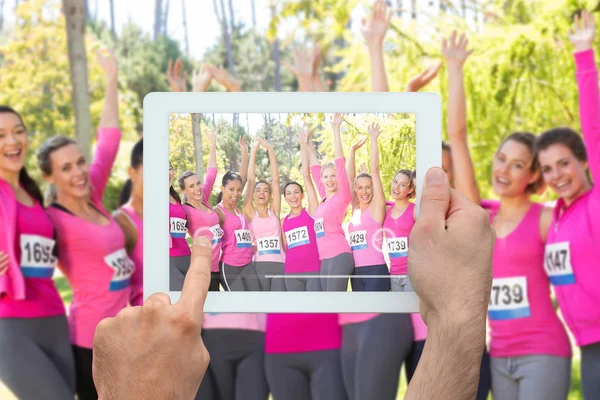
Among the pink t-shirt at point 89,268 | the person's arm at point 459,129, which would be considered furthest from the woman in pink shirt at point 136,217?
the person's arm at point 459,129

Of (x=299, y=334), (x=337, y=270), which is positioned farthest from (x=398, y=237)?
(x=299, y=334)

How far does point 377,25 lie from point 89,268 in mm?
1728

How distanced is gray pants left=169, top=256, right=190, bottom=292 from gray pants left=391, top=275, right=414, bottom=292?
1.23ft

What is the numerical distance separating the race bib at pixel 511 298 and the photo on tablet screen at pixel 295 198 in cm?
136

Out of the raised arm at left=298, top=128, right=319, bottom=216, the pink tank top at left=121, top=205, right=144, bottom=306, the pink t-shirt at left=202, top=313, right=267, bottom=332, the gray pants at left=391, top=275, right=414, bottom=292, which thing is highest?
the raised arm at left=298, top=128, right=319, bottom=216

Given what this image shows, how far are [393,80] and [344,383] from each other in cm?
295

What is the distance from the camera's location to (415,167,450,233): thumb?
94 cm

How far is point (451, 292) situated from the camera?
87 cm

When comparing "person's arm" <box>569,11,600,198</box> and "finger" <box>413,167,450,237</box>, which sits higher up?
"person's arm" <box>569,11,600,198</box>

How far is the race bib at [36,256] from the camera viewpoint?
2.59m

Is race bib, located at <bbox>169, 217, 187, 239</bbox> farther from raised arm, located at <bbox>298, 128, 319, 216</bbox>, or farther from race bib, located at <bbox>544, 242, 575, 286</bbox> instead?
race bib, located at <bbox>544, 242, 575, 286</bbox>

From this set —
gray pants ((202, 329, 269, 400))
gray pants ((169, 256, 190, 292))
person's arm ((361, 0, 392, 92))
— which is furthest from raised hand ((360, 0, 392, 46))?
gray pants ((169, 256, 190, 292))

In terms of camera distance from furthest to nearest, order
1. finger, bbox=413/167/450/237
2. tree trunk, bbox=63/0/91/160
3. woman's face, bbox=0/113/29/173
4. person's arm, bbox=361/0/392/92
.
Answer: tree trunk, bbox=63/0/91/160
person's arm, bbox=361/0/392/92
woman's face, bbox=0/113/29/173
finger, bbox=413/167/450/237

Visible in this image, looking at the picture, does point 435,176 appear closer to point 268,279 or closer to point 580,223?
point 268,279
